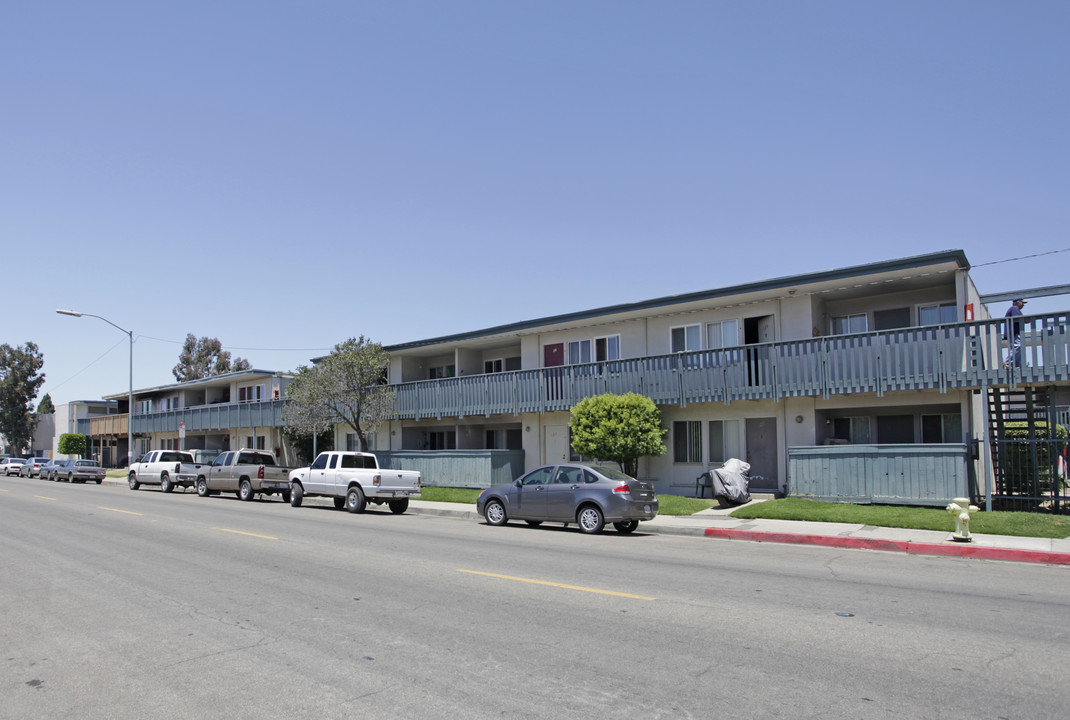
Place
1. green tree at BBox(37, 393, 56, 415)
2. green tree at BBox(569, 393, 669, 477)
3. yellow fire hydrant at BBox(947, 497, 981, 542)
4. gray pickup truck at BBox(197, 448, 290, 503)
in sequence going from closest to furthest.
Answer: yellow fire hydrant at BBox(947, 497, 981, 542) → green tree at BBox(569, 393, 669, 477) → gray pickup truck at BBox(197, 448, 290, 503) → green tree at BBox(37, 393, 56, 415)

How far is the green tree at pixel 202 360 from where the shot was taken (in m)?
81.2

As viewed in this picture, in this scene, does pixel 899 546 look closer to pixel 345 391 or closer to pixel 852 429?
pixel 852 429


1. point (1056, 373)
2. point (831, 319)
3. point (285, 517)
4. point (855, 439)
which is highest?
point (831, 319)

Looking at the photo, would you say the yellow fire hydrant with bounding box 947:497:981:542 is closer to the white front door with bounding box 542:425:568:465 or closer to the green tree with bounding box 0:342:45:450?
the white front door with bounding box 542:425:568:465

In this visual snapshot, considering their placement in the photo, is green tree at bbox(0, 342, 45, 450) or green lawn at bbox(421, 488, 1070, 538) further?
green tree at bbox(0, 342, 45, 450)

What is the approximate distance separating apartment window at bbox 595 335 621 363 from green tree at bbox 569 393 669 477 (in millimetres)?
3564

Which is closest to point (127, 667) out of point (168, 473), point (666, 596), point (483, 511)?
point (666, 596)

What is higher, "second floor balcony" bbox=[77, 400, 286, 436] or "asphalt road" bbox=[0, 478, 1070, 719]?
"second floor balcony" bbox=[77, 400, 286, 436]

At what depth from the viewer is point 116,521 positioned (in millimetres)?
19172

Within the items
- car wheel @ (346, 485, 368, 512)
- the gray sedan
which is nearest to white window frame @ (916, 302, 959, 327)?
car wheel @ (346, 485, 368, 512)

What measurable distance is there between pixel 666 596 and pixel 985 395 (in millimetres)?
13953

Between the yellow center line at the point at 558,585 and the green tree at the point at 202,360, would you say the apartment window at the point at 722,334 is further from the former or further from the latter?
the green tree at the point at 202,360

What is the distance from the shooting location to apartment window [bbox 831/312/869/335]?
2322 centimetres

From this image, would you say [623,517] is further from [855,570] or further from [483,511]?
[855,570]
